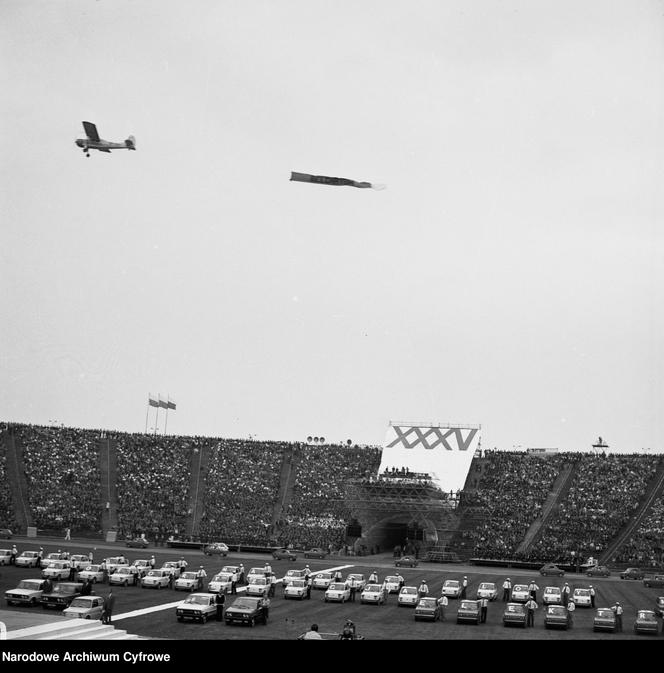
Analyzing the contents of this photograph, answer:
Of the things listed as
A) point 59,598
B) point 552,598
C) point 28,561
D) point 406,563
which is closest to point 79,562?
point 28,561

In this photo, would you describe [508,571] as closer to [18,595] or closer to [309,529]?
[309,529]

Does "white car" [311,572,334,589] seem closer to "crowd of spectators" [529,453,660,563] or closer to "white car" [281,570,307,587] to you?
"white car" [281,570,307,587]

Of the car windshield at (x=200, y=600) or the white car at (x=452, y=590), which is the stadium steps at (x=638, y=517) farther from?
the car windshield at (x=200, y=600)

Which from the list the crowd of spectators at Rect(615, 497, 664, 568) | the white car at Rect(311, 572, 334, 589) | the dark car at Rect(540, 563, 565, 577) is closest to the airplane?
the white car at Rect(311, 572, 334, 589)

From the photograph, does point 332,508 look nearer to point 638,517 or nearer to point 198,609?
point 638,517
